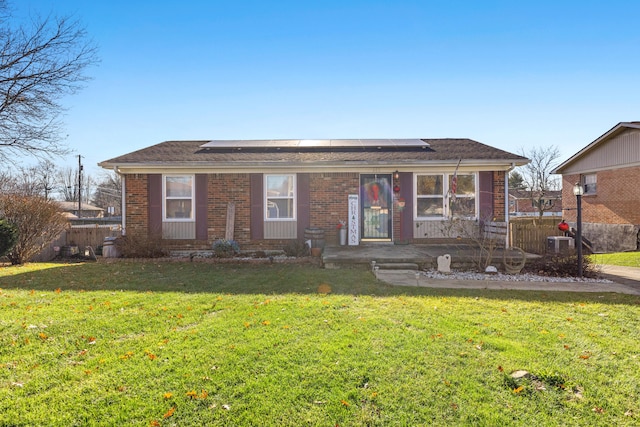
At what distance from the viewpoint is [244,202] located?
417 inches

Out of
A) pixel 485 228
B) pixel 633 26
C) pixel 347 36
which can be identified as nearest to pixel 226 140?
pixel 347 36

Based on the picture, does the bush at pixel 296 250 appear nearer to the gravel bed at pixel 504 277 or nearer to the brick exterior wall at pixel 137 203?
the gravel bed at pixel 504 277

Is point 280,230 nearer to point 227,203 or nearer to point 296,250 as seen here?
point 296,250

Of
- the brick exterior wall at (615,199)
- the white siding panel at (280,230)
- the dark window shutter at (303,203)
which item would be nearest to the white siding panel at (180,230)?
the white siding panel at (280,230)

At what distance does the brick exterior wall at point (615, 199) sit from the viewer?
49.5 ft

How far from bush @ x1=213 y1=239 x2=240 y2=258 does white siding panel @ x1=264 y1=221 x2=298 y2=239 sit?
3.85 ft

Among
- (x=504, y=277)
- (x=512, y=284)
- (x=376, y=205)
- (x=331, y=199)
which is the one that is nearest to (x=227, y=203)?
(x=331, y=199)

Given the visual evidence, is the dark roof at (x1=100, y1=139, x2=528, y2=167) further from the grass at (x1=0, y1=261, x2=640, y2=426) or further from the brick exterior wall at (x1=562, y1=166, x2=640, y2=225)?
the brick exterior wall at (x1=562, y1=166, x2=640, y2=225)

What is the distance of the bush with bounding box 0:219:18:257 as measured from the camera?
30.0ft

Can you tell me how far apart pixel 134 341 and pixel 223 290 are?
7.93ft

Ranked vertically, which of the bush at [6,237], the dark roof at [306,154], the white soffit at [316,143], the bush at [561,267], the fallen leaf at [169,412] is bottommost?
the fallen leaf at [169,412]

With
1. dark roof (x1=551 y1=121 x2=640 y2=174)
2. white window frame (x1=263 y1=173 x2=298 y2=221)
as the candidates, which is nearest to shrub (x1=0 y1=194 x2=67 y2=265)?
white window frame (x1=263 y1=173 x2=298 y2=221)

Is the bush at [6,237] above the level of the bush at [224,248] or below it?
Result: above

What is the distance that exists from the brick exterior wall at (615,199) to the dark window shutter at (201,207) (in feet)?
47.9
